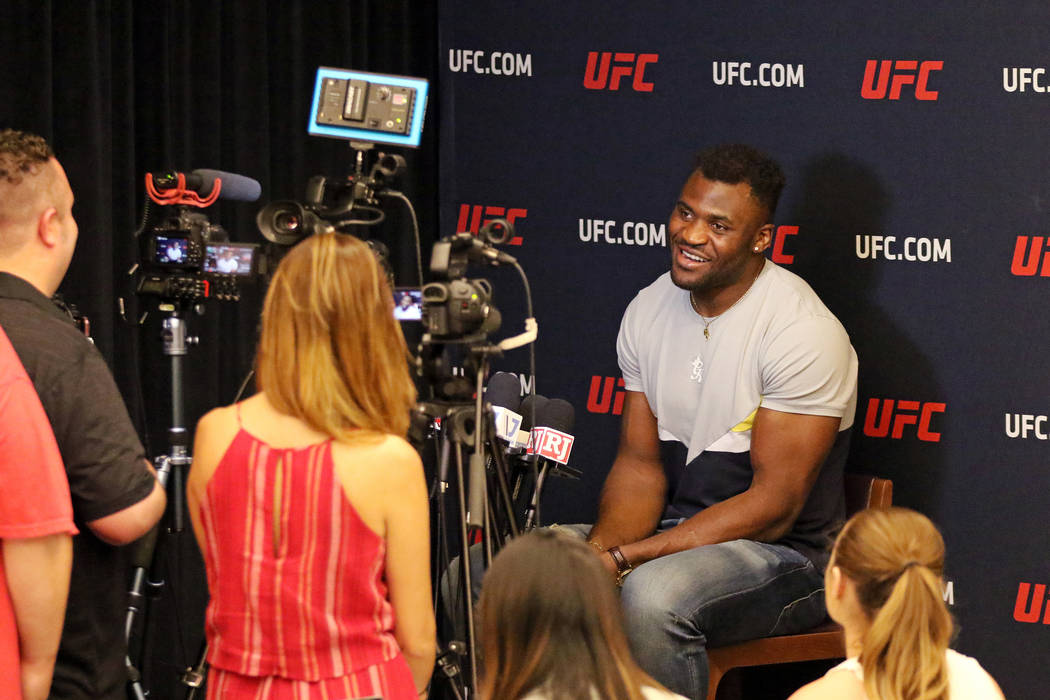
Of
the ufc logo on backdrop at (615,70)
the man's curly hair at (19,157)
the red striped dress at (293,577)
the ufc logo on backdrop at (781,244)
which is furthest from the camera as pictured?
the ufc logo on backdrop at (615,70)

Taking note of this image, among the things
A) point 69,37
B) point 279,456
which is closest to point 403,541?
point 279,456

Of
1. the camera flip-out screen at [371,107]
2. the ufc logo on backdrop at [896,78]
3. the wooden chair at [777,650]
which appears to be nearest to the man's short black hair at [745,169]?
the ufc logo on backdrop at [896,78]

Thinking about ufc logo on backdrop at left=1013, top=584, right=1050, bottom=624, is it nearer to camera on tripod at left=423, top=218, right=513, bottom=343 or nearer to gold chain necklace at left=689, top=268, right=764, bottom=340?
gold chain necklace at left=689, top=268, right=764, bottom=340

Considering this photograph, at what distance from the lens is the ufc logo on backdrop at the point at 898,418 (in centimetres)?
360

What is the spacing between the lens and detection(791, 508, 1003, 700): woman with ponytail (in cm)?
193

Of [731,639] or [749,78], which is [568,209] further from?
[731,639]

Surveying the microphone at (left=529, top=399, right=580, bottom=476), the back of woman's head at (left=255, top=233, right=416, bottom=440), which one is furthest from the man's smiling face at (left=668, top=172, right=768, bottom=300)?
the back of woman's head at (left=255, top=233, right=416, bottom=440)

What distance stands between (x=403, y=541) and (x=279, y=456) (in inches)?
8.9

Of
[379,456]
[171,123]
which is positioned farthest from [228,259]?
[171,123]

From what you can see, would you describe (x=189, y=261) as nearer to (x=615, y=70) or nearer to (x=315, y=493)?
(x=315, y=493)

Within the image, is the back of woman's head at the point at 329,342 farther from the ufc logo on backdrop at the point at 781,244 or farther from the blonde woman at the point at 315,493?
the ufc logo on backdrop at the point at 781,244

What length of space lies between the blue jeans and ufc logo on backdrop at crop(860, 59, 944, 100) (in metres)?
1.47

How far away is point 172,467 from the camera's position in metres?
2.70

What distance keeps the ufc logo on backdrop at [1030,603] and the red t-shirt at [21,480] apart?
2730 millimetres
